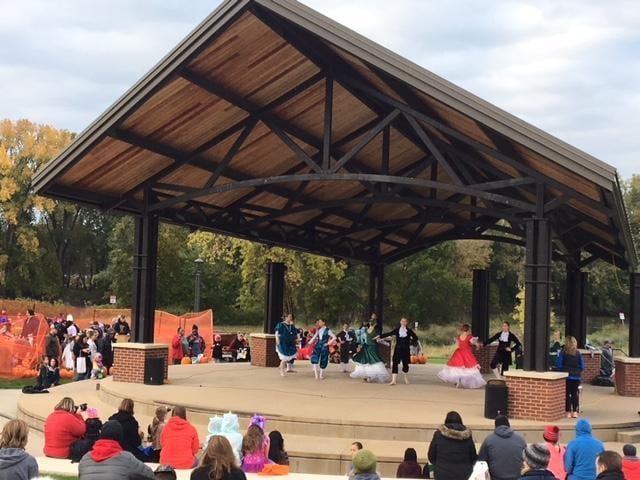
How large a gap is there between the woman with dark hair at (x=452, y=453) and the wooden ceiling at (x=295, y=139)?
614 cm

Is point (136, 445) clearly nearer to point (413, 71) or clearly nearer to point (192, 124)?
point (413, 71)

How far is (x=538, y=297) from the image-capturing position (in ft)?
47.7

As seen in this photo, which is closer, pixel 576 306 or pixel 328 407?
pixel 328 407

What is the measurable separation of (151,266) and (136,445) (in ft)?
29.8

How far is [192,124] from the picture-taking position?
1658 cm

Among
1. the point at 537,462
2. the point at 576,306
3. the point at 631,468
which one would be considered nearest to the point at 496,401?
the point at 631,468

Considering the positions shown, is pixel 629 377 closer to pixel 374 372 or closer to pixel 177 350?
pixel 374 372

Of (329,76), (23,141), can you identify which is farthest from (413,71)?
(23,141)

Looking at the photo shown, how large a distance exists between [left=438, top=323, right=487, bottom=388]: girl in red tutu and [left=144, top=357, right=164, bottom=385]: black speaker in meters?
6.81

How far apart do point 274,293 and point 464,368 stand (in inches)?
286

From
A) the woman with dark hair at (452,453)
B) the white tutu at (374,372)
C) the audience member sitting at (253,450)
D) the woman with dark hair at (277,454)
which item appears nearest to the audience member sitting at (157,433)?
the woman with dark hair at (277,454)

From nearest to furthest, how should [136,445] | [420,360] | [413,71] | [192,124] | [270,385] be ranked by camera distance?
[136,445] → [413,71] → [192,124] → [270,385] → [420,360]

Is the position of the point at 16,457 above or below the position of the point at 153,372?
above

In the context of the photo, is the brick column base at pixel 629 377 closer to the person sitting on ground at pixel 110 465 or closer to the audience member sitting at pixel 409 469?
the audience member sitting at pixel 409 469
